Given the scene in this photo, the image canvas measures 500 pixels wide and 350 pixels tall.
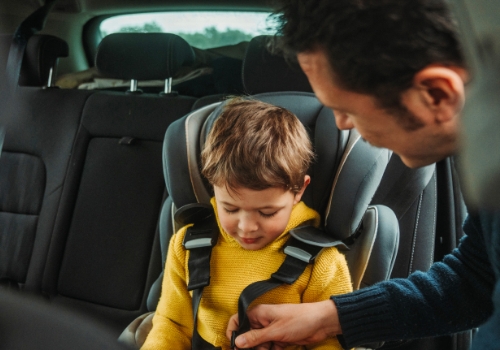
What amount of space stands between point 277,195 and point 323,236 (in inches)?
7.0

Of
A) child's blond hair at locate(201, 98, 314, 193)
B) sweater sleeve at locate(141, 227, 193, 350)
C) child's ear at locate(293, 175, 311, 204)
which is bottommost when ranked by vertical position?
sweater sleeve at locate(141, 227, 193, 350)

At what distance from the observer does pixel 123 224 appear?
2537 millimetres

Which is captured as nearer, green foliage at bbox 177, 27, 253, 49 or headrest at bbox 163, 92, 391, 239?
headrest at bbox 163, 92, 391, 239

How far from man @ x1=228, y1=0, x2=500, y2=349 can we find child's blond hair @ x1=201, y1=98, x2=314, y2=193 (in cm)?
41

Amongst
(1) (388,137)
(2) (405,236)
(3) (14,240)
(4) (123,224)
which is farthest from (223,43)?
(1) (388,137)

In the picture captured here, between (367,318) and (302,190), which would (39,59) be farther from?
(367,318)

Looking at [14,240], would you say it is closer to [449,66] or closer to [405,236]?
[405,236]

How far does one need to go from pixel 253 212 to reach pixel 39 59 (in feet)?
5.69

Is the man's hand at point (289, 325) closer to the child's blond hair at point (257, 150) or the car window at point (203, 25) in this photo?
the child's blond hair at point (257, 150)

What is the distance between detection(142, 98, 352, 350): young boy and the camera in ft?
4.89

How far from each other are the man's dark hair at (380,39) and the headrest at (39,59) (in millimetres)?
2208

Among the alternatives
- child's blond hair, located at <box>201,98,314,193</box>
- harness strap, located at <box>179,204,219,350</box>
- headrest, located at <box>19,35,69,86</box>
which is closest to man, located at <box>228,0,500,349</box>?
child's blond hair, located at <box>201,98,314,193</box>

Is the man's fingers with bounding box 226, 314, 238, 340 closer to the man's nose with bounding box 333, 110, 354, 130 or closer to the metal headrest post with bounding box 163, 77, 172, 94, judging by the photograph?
the man's nose with bounding box 333, 110, 354, 130

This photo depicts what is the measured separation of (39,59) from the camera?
111 inches
